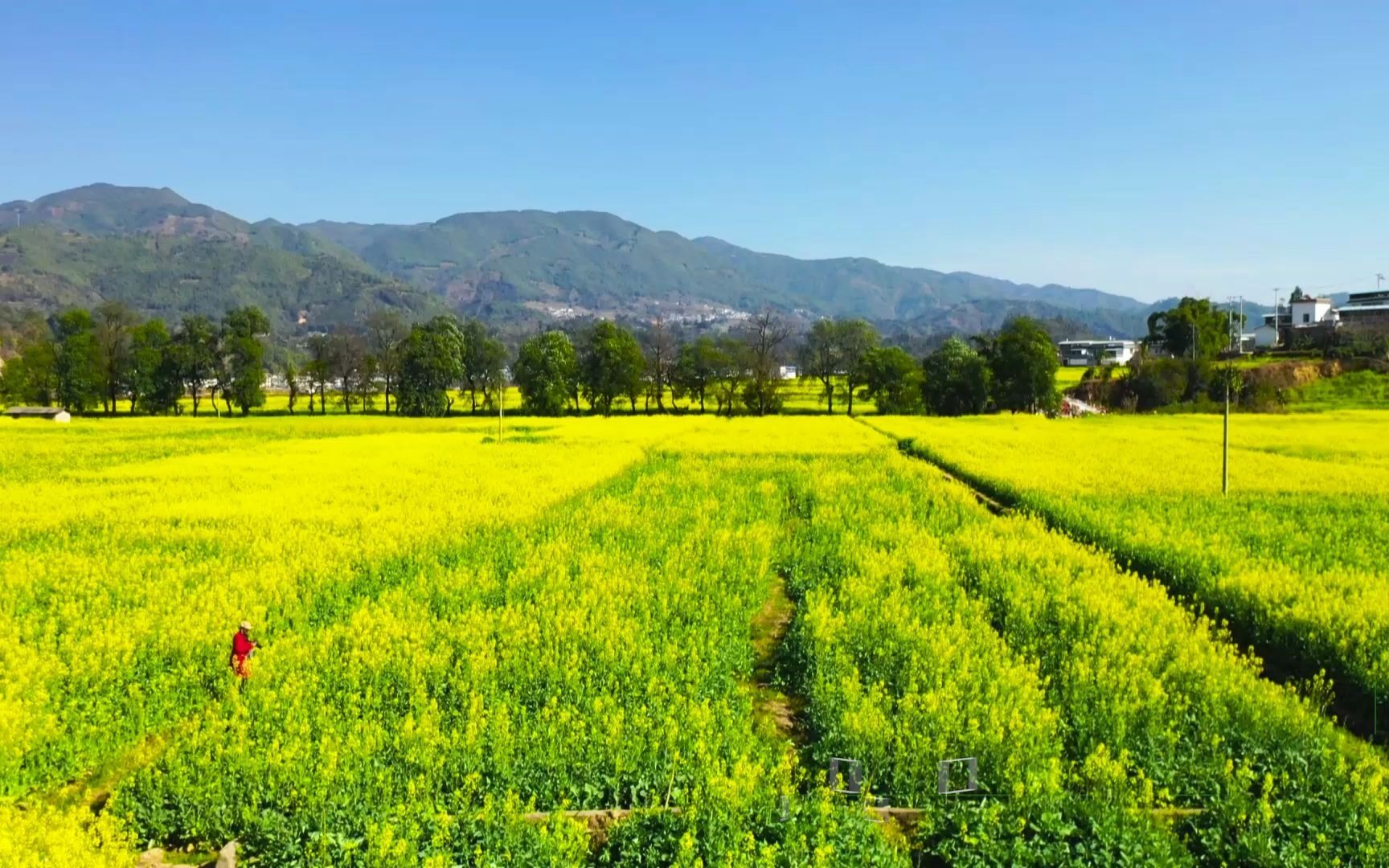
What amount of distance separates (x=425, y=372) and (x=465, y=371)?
9.45 m

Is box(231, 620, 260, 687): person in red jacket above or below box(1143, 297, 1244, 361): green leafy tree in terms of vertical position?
below

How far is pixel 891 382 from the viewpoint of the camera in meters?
83.1

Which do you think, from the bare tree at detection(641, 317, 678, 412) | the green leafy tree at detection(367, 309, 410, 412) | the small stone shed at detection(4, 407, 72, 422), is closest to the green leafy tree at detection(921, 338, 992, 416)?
the bare tree at detection(641, 317, 678, 412)

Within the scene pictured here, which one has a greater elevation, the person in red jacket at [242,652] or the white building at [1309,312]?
the white building at [1309,312]

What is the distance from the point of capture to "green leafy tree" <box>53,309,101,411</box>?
76.9 m

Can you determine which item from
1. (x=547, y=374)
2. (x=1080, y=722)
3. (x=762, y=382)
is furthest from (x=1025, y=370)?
(x=1080, y=722)

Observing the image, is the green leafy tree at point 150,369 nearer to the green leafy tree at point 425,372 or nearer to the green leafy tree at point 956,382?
the green leafy tree at point 425,372

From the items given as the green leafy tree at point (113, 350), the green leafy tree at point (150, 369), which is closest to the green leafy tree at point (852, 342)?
the green leafy tree at point (150, 369)

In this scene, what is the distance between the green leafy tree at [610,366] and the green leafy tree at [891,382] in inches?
946

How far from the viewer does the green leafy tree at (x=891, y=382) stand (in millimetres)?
81938

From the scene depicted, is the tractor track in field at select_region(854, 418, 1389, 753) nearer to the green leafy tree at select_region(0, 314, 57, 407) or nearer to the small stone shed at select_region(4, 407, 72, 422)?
the small stone shed at select_region(4, 407, 72, 422)

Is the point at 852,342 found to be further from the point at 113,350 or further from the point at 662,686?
the point at 662,686

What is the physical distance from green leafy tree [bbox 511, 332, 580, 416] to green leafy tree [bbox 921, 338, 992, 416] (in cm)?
3680

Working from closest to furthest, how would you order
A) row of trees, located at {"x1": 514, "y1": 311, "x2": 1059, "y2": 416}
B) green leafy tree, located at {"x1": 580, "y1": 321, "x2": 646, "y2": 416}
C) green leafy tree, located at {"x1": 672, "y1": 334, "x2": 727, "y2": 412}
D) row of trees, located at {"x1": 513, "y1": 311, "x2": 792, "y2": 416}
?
row of trees, located at {"x1": 514, "y1": 311, "x2": 1059, "y2": 416} → row of trees, located at {"x1": 513, "y1": 311, "x2": 792, "y2": 416} → green leafy tree, located at {"x1": 580, "y1": 321, "x2": 646, "y2": 416} → green leafy tree, located at {"x1": 672, "y1": 334, "x2": 727, "y2": 412}
